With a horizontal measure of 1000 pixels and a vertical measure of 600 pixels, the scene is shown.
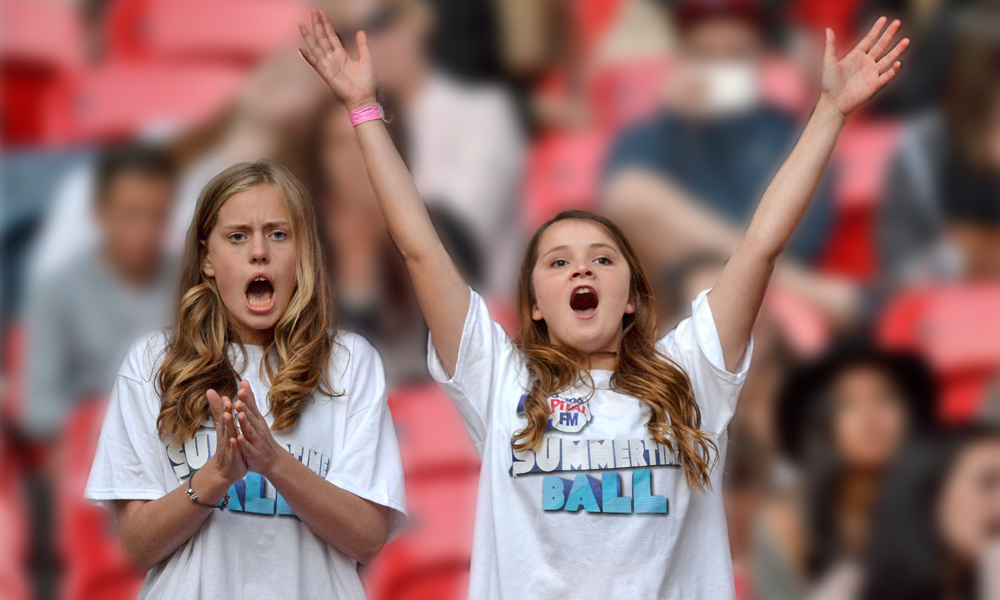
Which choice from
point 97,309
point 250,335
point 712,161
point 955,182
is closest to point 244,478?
point 250,335

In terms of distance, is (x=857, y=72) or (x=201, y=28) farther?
(x=201, y=28)

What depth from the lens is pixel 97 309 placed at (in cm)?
428

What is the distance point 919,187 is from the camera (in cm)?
435

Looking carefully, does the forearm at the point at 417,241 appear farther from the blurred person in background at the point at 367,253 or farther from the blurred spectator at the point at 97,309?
the blurred spectator at the point at 97,309

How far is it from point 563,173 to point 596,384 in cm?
231

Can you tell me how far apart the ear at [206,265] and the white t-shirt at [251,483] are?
0.49 ft

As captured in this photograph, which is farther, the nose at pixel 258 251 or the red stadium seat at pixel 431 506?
the red stadium seat at pixel 431 506

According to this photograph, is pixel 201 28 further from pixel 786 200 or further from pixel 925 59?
pixel 786 200

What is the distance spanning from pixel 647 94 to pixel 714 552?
2620mm

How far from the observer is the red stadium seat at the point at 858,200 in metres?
4.34

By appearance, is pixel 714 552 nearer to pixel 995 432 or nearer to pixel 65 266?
pixel 995 432

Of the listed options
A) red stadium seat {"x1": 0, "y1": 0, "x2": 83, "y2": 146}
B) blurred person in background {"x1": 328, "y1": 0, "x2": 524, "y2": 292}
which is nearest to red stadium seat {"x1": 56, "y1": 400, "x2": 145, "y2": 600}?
red stadium seat {"x1": 0, "y1": 0, "x2": 83, "y2": 146}

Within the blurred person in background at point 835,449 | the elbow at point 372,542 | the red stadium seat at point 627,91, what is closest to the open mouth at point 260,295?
the elbow at point 372,542

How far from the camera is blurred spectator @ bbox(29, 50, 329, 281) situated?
175 inches
